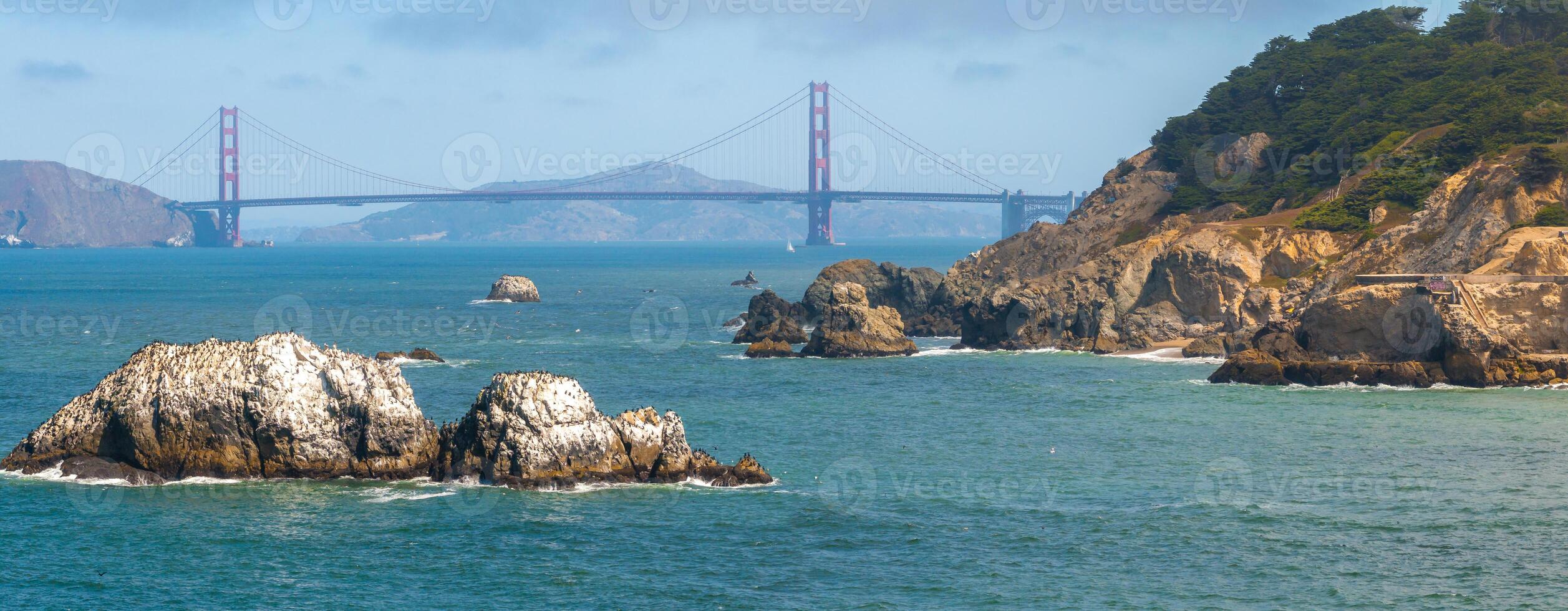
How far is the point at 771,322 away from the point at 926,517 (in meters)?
53.7

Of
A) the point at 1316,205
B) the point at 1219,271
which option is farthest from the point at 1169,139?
the point at 1219,271

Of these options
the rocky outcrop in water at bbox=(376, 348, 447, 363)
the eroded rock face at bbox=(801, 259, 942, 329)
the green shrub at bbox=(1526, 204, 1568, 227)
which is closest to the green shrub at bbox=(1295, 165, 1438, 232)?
the green shrub at bbox=(1526, 204, 1568, 227)

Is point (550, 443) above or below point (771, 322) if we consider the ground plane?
below

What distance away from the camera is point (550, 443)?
42.4 m

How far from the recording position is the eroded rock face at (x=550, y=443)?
42188 mm

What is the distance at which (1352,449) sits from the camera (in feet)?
163

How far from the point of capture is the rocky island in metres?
42.4

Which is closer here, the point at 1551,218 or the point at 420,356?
the point at 1551,218

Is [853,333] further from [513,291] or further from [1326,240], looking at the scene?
[513,291]

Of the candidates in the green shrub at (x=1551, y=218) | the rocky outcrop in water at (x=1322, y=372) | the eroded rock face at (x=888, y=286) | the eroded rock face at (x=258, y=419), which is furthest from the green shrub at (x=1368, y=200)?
the eroded rock face at (x=258, y=419)

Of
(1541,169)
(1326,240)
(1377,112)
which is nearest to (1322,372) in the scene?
(1541,169)

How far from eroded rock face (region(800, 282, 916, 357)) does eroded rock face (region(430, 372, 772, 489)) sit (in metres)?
37.2

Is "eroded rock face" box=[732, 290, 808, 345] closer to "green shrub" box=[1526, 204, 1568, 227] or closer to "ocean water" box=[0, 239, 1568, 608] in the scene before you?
"ocean water" box=[0, 239, 1568, 608]

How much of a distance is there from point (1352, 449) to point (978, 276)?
6166cm
